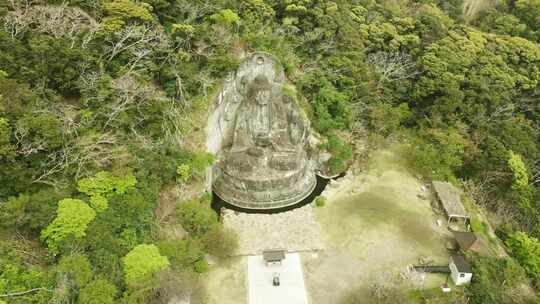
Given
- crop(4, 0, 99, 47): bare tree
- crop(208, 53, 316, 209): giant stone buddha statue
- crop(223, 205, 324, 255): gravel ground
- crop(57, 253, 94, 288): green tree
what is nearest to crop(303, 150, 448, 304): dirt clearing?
crop(223, 205, 324, 255): gravel ground

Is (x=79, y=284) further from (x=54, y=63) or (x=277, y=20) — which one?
(x=277, y=20)

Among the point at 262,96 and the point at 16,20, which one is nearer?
the point at 16,20

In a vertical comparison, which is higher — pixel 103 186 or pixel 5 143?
pixel 5 143

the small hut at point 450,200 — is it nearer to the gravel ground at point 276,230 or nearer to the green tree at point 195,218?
the gravel ground at point 276,230

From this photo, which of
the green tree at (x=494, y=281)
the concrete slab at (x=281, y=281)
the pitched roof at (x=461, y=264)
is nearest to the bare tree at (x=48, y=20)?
the concrete slab at (x=281, y=281)

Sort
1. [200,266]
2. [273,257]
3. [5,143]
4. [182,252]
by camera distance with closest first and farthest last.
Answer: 1. [5,143]
2. [182,252]
3. [200,266]
4. [273,257]

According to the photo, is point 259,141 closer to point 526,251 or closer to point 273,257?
point 273,257

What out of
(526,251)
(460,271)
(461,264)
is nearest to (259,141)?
(461,264)
